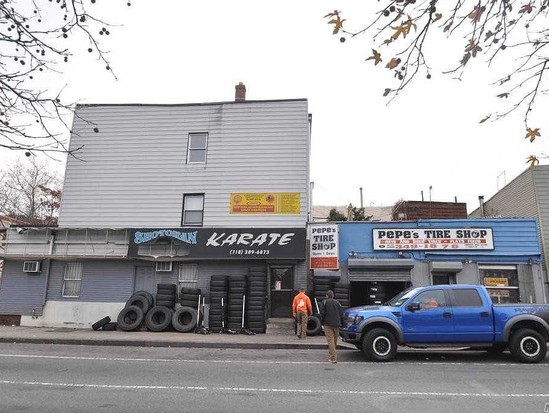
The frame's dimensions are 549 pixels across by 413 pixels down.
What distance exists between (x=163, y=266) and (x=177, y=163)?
447 cm

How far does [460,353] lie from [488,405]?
238 inches

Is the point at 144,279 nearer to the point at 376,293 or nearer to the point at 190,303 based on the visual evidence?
the point at 190,303

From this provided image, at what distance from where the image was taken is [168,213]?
725 inches

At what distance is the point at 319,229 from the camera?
57.3 feet

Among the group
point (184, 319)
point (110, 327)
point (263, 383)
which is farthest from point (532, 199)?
point (110, 327)

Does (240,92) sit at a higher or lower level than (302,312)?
higher

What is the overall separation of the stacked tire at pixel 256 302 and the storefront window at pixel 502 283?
8540 millimetres

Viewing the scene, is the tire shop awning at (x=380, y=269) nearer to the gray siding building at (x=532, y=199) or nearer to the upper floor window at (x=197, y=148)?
the gray siding building at (x=532, y=199)

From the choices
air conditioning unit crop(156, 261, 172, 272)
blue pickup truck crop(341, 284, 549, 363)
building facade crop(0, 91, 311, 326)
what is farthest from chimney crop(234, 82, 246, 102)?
blue pickup truck crop(341, 284, 549, 363)

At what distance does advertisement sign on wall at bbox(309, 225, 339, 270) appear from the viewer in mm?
16859

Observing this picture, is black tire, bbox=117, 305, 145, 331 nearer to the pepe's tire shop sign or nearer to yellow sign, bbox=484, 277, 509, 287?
the pepe's tire shop sign

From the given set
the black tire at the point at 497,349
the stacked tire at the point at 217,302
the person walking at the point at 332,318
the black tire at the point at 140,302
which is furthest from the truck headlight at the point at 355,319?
the black tire at the point at 140,302

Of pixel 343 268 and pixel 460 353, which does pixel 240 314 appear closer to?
pixel 343 268

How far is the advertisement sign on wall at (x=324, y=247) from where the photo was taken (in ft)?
55.3
